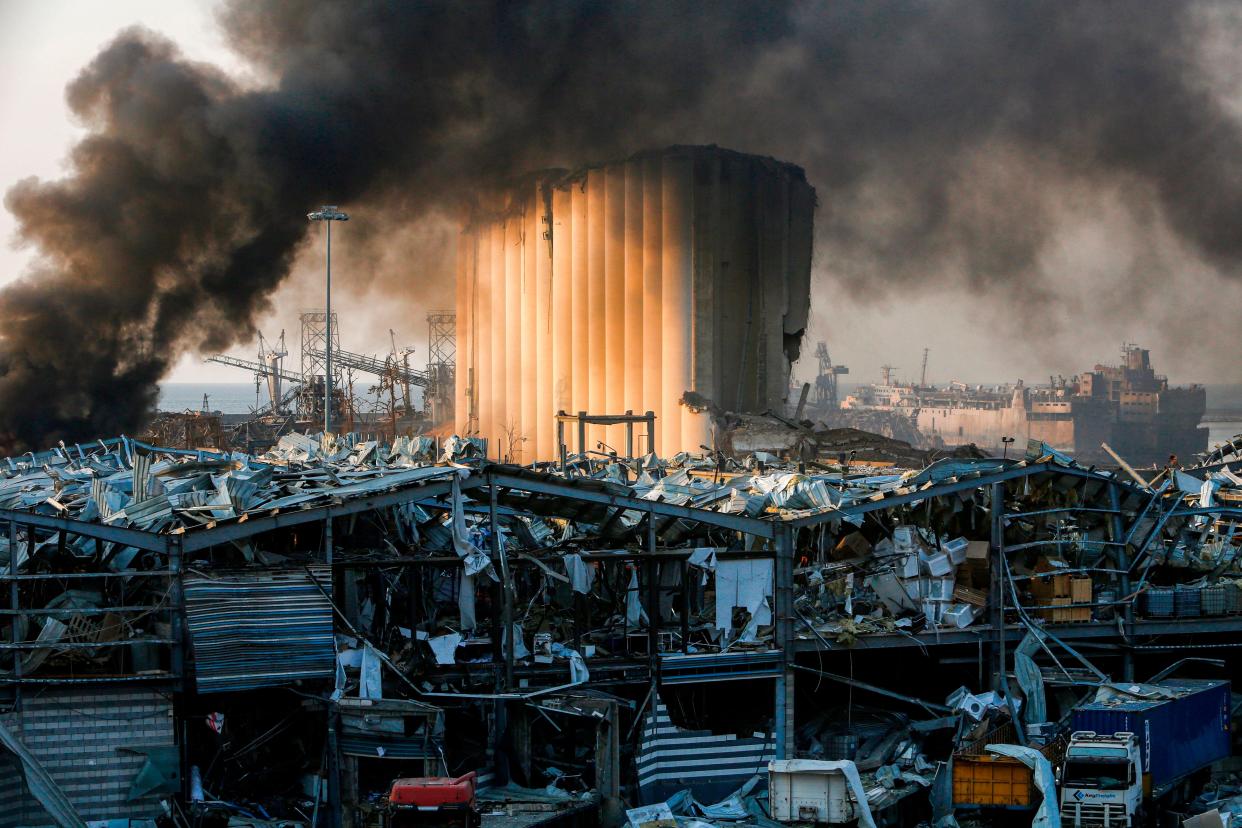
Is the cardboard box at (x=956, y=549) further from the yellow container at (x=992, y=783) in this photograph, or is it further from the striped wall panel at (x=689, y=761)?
the yellow container at (x=992, y=783)

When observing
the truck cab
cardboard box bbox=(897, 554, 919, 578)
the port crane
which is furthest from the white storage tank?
the port crane

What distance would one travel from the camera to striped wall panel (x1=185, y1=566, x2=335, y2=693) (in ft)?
53.8

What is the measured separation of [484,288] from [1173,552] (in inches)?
1570

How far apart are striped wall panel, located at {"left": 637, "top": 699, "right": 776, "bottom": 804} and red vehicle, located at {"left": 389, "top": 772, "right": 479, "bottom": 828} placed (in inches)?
164

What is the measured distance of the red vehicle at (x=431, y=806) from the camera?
570 inches

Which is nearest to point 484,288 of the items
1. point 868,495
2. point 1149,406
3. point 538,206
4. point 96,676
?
point 538,206

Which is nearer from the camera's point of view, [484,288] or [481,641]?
[481,641]

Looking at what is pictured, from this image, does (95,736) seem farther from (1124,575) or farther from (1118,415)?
(1118,415)

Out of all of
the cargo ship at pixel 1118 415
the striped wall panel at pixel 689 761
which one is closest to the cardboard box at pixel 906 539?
the striped wall panel at pixel 689 761

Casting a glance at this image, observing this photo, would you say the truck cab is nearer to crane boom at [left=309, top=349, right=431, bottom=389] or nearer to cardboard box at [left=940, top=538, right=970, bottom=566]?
cardboard box at [left=940, top=538, right=970, bottom=566]

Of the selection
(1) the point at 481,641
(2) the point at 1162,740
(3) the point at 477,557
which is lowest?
(2) the point at 1162,740

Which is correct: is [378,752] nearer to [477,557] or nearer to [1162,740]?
[477,557]

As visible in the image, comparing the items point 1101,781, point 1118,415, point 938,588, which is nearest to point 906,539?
point 938,588

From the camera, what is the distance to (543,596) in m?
19.9
